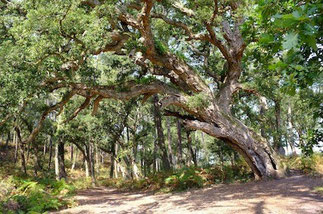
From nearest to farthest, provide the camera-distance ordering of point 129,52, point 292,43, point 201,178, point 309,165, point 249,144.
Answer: point 292,43 < point 129,52 < point 249,144 < point 309,165 < point 201,178

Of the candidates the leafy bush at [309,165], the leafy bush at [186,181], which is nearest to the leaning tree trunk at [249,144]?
the leafy bush at [309,165]

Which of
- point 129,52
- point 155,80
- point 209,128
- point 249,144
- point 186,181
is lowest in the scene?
point 186,181

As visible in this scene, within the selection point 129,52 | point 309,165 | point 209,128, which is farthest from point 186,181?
point 129,52

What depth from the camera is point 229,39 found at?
11.1m

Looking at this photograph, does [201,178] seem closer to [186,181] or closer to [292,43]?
[186,181]

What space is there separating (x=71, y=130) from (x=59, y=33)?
12654 mm

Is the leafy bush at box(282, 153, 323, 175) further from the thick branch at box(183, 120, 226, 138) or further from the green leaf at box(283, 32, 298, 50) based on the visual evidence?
the green leaf at box(283, 32, 298, 50)

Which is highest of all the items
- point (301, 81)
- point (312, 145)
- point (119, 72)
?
point (119, 72)

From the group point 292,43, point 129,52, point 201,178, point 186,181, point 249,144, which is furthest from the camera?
point 186,181

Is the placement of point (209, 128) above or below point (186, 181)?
above

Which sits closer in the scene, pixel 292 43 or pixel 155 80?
pixel 292 43

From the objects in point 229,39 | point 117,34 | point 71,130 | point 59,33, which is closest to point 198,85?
point 229,39

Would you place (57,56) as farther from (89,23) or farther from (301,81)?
(301,81)

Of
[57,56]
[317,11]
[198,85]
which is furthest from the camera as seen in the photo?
[198,85]
